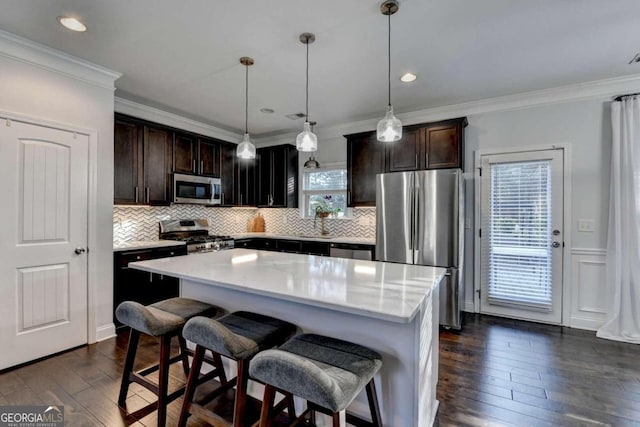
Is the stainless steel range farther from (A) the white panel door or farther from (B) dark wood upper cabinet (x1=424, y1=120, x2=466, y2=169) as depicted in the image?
(B) dark wood upper cabinet (x1=424, y1=120, x2=466, y2=169)

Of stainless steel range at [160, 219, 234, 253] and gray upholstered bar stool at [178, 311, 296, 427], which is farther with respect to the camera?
stainless steel range at [160, 219, 234, 253]

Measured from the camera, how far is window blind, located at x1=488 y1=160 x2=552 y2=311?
3568 mm

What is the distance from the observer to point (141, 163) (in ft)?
12.5

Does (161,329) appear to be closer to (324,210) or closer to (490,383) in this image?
(490,383)

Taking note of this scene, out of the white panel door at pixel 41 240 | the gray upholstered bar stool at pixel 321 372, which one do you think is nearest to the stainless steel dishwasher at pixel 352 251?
the gray upholstered bar stool at pixel 321 372

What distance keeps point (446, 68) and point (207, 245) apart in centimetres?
352

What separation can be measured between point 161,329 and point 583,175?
4284mm

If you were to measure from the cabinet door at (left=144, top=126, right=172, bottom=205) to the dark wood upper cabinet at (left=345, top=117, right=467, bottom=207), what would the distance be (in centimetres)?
245

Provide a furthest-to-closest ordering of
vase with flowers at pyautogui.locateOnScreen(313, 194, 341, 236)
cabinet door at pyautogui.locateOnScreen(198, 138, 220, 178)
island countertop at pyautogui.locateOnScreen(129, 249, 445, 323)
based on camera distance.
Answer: vase with flowers at pyautogui.locateOnScreen(313, 194, 341, 236) → cabinet door at pyautogui.locateOnScreen(198, 138, 220, 178) → island countertop at pyautogui.locateOnScreen(129, 249, 445, 323)

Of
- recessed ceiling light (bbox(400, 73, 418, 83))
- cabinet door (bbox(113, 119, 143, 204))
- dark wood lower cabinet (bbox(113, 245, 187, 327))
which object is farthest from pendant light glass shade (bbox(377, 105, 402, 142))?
cabinet door (bbox(113, 119, 143, 204))

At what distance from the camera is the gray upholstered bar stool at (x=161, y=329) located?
1.74m

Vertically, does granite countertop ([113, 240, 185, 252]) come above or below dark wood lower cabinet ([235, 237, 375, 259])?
above

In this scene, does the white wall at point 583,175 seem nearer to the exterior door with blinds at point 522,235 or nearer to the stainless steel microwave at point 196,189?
the exterior door with blinds at point 522,235

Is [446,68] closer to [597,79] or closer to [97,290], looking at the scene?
[597,79]
